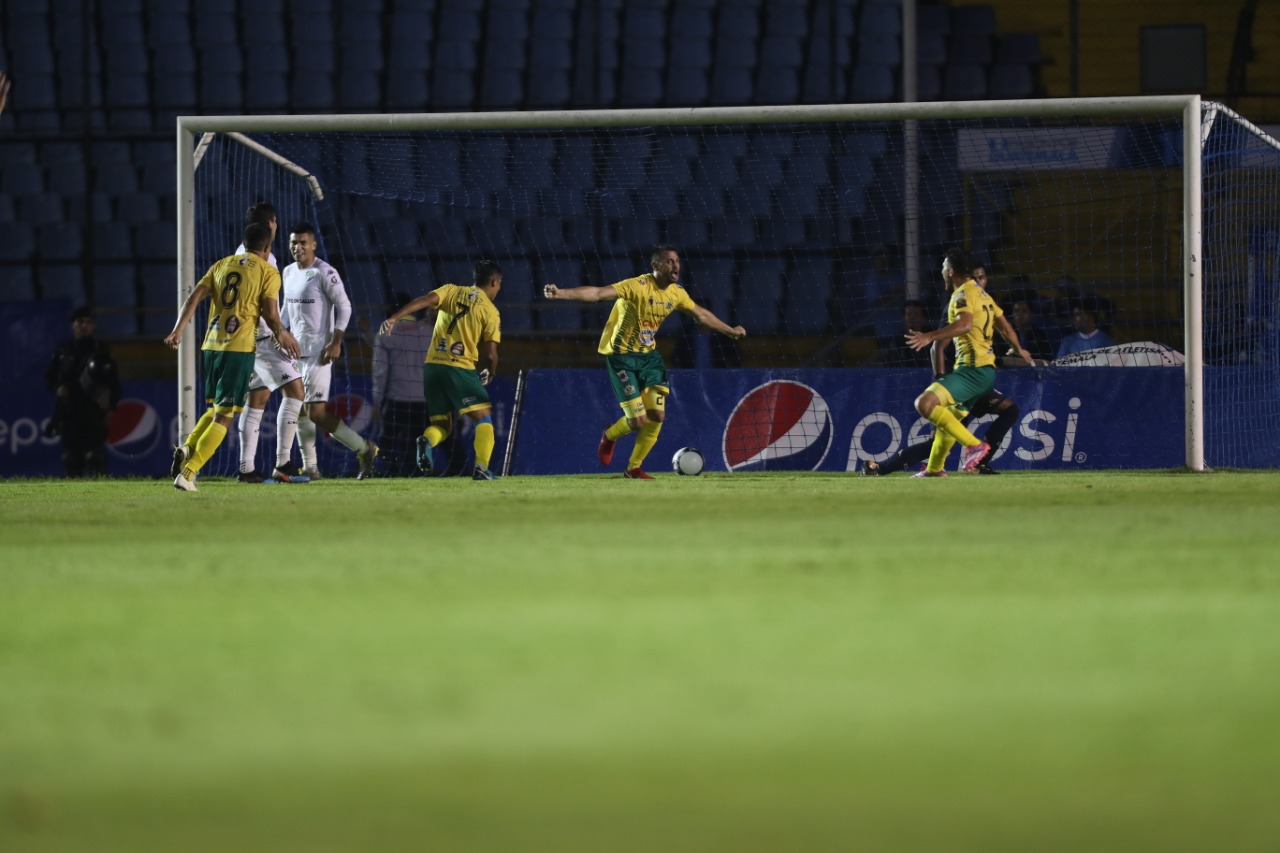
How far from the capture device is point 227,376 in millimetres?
11766

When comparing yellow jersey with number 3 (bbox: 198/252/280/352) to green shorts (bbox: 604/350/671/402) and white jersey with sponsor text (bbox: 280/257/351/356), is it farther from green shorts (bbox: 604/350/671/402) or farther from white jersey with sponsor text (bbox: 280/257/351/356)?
green shorts (bbox: 604/350/671/402)

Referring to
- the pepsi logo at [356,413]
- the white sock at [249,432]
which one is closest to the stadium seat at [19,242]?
the pepsi logo at [356,413]

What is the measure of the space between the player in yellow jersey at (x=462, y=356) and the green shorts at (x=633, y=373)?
3.28 ft

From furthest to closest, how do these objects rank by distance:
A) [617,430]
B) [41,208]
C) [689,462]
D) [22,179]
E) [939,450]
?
[22,179] < [41,208] < [689,462] < [617,430] < [939,450]

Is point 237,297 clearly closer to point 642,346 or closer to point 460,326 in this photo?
point 460,326

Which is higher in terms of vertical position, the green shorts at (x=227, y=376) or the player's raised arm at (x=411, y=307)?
the player's raised arm at (x=411, y=307)

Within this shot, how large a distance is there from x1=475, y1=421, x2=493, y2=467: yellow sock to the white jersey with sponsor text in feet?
5.35

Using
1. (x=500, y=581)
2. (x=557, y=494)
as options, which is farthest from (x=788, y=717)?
(x=557, y=494)

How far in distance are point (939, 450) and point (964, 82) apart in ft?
28.3

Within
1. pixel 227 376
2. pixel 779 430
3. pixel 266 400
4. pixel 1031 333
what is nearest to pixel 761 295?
pixel 1031 333

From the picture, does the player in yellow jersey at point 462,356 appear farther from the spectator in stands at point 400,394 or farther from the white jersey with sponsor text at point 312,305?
the spectator in stands at point 400,394

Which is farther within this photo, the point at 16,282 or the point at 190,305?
the point at 16,282

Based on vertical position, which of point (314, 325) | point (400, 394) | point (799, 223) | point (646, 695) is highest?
point (799, 223)

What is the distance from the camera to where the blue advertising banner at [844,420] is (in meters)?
14.9
